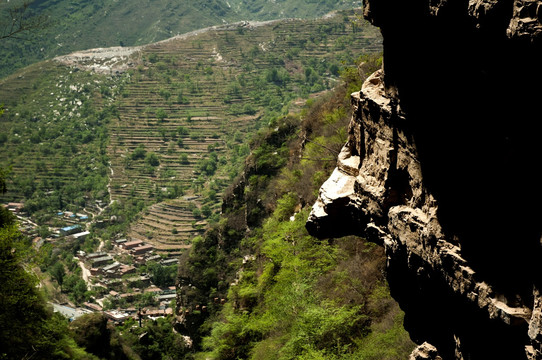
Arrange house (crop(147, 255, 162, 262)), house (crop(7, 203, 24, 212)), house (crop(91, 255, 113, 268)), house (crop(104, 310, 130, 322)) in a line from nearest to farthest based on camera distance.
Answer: house (crop(104, 310, 130, 322)) → house (crop(147, 255, 162, 262)) → house (crop(91, 255, 113, 268)) → house (crop(7, 203, 24, 212))

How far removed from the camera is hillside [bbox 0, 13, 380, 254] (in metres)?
88.4

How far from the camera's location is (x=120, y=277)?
67.4 metres

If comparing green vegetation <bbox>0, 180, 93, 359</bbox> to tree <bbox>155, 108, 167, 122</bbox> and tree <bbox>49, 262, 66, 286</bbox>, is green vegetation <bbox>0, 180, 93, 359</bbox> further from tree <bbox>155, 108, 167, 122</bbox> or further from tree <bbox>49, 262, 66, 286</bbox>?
tree <bbox>155, 108, 167, 122</bbox>

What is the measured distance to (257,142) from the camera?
144 feet

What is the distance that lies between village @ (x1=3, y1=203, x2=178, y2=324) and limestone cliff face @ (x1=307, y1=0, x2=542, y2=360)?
42.5m

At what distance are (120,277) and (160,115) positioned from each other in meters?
53.0

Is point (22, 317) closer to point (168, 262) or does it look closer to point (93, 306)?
point (93, 306)

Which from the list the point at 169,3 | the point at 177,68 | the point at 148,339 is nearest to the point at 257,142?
the point at 148,339

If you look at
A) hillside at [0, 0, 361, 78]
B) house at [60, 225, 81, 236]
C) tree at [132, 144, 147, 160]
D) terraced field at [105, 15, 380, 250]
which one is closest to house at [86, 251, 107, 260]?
terraced field at [105, 15, 380, 250]

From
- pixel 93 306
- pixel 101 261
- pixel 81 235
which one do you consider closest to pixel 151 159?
pixel 81 235

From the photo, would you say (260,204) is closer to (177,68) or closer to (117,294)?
(117,294)

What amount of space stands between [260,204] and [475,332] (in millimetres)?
29274

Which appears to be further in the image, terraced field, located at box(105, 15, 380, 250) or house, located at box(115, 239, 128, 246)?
terraced field, located at box(105, 15, 380, 250)

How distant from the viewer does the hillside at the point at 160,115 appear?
8838 cm
